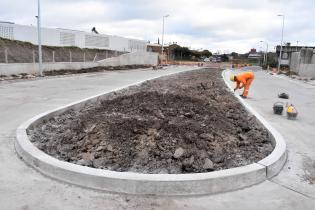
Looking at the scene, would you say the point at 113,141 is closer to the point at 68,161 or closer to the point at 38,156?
the point at 68,161

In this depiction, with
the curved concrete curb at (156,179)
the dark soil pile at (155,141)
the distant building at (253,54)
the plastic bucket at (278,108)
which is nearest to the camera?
the curved concrete curb at (156,179)

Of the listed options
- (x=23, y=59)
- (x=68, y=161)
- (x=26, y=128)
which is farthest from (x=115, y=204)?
(x=23, y=59)

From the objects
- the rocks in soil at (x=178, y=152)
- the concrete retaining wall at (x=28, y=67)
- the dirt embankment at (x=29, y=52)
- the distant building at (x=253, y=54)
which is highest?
the distant building at (x=253, y=54)

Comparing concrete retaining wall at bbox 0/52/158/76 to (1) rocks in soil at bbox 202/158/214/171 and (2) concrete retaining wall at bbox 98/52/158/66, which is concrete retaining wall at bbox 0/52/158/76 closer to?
(2) concrete retaining wall at bbox 98/52/158/66

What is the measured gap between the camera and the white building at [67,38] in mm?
37188

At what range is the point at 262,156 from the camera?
19.6 ft

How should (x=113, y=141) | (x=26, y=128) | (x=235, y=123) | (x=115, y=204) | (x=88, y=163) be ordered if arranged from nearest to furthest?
(x=115, y=204)
(x=88, y=163)
(x=113, y=141)
(x=26, y=128)
(x=235, y=123)

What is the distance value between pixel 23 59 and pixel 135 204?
1207 inches

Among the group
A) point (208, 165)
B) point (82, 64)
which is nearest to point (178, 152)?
point (208, 165)

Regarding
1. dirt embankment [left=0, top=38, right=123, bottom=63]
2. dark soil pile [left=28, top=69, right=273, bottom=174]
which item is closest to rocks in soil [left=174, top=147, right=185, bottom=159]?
dark soil pile [left=28, top=69, right=273, bottom=174]

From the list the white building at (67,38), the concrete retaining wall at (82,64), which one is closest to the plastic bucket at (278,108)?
the concrete retaining wall at (82,64)

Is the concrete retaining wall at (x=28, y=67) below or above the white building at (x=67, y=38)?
below

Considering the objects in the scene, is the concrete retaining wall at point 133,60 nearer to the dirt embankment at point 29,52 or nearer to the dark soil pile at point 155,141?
the dirt embankment at point 29,52

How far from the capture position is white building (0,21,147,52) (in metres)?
37.2
